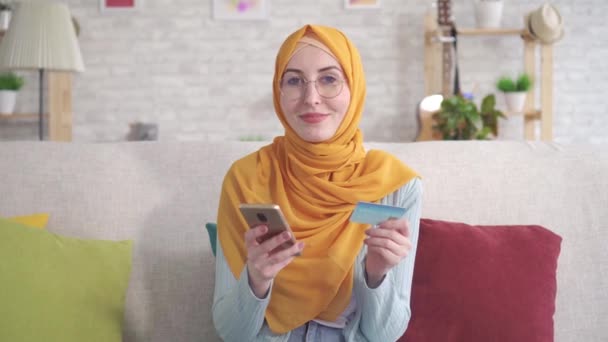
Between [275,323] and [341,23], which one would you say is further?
[341,23]

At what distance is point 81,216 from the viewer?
1.71 meters

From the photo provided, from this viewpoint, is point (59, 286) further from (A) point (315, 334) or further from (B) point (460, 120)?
(B) point (460, 120)

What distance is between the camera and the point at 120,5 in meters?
4.63

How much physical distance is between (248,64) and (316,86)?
3.45 m

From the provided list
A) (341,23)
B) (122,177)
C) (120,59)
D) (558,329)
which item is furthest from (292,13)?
(558,329)

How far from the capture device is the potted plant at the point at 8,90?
14.2ft

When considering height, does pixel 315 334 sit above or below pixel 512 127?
below

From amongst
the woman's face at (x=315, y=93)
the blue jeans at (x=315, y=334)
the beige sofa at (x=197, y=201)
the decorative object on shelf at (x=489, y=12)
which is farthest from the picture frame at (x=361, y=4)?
the blue jeans at (x=315, y=334)

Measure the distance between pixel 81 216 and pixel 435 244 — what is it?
2.93 ft

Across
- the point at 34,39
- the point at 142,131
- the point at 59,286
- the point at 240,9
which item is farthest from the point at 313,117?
the point at 240,9

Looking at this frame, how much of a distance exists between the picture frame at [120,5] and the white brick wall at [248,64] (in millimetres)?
44

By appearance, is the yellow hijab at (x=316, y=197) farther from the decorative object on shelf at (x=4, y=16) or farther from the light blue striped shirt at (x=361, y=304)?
the decorative object on shelf at (x=4, y=16)

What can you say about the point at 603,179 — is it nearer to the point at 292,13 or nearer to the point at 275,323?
the point at 275,323

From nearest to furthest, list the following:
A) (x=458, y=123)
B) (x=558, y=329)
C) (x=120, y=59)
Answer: (x=558, y=329), (x=458, y=123), (x=120, y=59)
